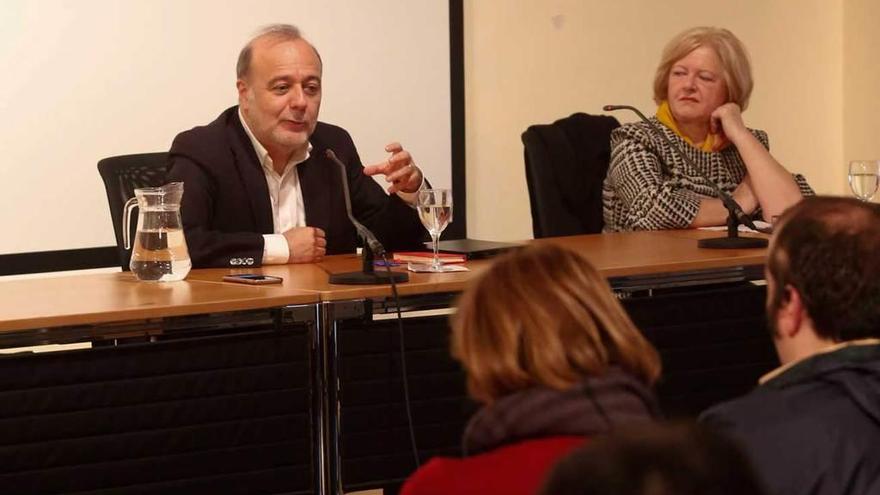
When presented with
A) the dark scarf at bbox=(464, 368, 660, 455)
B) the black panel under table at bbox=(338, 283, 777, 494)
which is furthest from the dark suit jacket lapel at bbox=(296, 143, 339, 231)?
the dark scarf at bbox=(464, 368, 660, 455)

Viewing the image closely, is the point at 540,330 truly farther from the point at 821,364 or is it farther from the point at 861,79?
the point at 861,79

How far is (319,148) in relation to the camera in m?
3.50

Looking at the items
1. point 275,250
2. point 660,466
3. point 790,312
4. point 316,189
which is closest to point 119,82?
point 316,189

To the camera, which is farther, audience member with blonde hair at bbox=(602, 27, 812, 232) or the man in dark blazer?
audience member with blonde hair at bbox=(602, 27, 812, 232)

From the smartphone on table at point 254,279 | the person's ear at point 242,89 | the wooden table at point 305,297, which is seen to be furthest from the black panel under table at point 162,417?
the person's ear at point 242,89

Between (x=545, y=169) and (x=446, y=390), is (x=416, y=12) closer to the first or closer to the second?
(x=545, y=169)

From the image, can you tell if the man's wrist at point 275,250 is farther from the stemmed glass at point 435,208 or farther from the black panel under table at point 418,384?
the black panel under table at point 418,384

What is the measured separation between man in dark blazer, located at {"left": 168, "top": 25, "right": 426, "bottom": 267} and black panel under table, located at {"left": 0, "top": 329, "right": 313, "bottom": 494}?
1.96 feet

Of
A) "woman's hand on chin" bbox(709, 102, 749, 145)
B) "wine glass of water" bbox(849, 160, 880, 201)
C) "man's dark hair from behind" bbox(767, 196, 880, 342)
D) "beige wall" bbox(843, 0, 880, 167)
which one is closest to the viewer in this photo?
"man's dark hair from behind" bbox(767, 196, 880, 342)

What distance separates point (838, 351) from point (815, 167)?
4260 millimetres

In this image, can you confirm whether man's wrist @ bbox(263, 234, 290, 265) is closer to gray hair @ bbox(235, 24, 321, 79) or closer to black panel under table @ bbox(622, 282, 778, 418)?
gray hair @ bbox(235, 24, 321, 79)

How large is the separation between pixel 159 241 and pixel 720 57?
1.91 meters

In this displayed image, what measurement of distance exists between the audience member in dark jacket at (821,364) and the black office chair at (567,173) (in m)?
2.12

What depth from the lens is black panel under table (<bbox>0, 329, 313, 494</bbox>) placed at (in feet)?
7.72
